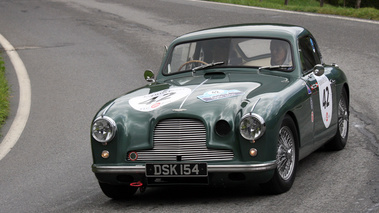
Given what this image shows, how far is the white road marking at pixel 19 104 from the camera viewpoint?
10.9 meters

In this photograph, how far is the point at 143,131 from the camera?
701cm

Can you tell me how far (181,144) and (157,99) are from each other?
28.0 inches

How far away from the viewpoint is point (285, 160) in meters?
7.16

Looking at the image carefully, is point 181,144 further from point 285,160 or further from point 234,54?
point 234,54

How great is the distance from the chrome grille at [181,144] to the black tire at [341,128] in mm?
2601

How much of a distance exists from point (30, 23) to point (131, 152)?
15630 mm

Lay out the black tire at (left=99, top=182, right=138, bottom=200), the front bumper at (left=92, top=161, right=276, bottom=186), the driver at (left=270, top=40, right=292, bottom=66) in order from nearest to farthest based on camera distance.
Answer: the front bumper at (left=92, top=161, right=276, bottom=186) → the black tire at (left=99, top=182, right=138, bottom=200) → the driver at (left=270, top=40, right=292, bottom=66)

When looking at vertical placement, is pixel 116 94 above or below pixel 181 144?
below

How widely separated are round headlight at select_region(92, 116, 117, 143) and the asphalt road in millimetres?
635

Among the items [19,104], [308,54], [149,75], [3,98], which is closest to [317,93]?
[308,54]

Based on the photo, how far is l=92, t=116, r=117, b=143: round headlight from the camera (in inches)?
280

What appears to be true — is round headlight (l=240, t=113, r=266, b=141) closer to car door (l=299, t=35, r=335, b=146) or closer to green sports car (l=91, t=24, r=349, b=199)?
green sports car (l=91, t=24, r=349, b=199)

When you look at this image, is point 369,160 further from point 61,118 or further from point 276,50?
point 61,118

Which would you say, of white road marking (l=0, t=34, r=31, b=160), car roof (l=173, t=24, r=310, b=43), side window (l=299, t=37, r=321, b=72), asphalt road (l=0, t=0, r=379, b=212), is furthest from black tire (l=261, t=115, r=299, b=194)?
white road marking (l=0, t=34, r=31, b=160)
